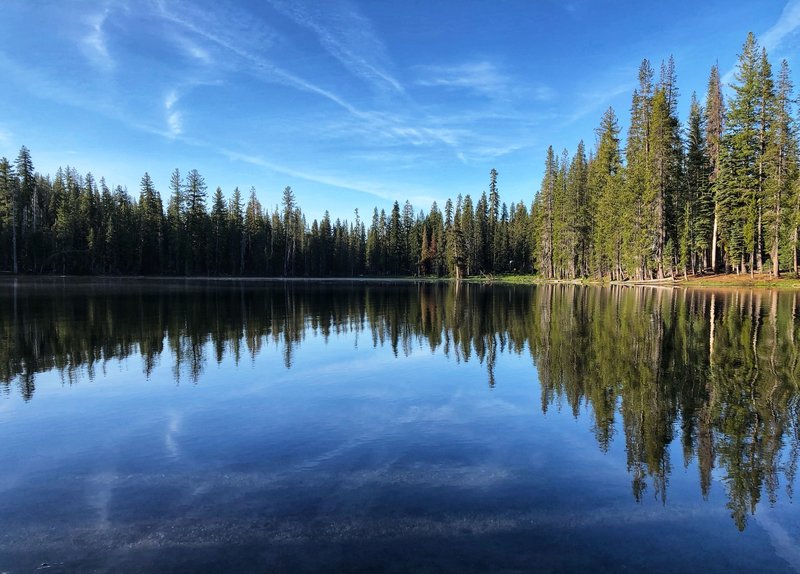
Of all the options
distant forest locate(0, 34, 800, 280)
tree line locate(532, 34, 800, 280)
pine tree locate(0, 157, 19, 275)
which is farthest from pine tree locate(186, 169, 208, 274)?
tree line locate(532, 34, 800, 280)

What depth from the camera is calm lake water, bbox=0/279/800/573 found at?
17.1 feet

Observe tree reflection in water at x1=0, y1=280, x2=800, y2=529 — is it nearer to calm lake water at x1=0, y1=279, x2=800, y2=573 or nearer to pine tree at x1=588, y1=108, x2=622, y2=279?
calm lake water at x1=0, y1=279, x2=800, y2=573

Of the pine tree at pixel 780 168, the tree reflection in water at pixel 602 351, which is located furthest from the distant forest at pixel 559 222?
the tree reflection in water at pixel 602 351

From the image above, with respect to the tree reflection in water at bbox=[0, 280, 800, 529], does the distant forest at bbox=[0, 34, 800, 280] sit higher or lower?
higher

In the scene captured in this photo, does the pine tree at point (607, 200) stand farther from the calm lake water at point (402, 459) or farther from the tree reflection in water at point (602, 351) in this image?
the calm lake water at point (402, 459)

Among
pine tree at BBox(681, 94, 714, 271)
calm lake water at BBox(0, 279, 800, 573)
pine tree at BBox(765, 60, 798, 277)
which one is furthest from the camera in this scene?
pine tree at BBox(681, 94, 714, 271)

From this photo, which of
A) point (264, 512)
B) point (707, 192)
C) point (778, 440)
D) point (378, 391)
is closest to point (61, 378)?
point (378, 391)

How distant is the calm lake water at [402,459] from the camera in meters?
5.20

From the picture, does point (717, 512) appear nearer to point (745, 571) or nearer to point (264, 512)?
point (745, 571)

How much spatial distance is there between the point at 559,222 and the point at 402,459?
80662 mm

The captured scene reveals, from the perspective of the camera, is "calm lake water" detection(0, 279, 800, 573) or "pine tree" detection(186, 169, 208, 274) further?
"pine tree" detection(186, 169, 208, 274)

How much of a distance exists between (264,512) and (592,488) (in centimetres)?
428

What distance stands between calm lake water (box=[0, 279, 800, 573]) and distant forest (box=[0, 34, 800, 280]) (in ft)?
144

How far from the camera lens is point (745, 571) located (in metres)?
4.80
